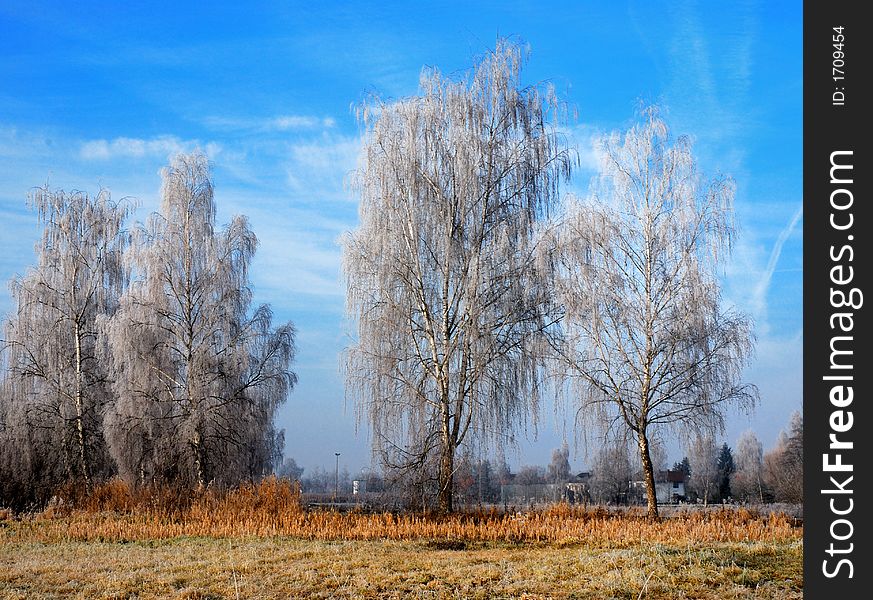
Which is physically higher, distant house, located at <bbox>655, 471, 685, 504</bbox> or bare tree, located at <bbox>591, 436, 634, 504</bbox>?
bare tree, located at <bbox>591, 436, 634, 504</bbox>

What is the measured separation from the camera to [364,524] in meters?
15.1

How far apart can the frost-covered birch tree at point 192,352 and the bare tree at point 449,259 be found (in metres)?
6.42

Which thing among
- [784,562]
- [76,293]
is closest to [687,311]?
[784,562]

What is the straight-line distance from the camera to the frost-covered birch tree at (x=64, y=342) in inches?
991

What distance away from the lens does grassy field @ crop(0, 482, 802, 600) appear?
8.98m

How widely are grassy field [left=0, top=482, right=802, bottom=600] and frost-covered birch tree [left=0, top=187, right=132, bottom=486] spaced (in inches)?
271

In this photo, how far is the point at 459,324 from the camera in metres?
17.1

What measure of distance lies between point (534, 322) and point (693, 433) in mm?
4428

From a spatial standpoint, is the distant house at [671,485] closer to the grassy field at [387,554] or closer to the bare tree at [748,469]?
the bare tree at [748,469]

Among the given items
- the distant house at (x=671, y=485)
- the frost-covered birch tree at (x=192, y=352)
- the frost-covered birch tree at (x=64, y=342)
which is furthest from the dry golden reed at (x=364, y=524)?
the distant house at (x=671, y=485)

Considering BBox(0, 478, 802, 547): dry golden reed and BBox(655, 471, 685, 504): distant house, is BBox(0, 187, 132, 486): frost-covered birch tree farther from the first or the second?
BBox(655, 471, 685, 504): distant house
